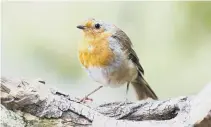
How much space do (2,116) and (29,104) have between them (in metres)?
0.08

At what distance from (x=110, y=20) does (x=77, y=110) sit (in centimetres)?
26

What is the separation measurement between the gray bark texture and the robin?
58 millimetres

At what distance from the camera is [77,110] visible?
3.35ft

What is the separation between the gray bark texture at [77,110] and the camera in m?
0.99

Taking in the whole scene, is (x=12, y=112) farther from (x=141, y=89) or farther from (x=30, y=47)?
(x=141, y=89)

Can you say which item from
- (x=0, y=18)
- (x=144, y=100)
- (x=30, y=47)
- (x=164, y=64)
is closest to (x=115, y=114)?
(x=144, y=100)

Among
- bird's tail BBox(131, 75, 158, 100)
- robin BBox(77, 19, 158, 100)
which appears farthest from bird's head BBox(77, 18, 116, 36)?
bird's tail BBox(131, 75, 158, 100)

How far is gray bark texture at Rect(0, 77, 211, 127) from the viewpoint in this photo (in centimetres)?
99

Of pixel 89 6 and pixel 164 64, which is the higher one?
pixel 89 6

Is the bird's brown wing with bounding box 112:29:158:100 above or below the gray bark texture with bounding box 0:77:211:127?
above

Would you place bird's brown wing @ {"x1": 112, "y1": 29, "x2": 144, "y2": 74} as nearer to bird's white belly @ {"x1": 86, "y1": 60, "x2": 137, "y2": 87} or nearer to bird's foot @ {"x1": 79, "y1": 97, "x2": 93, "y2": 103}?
bird's white belly @ {"x1": 86, "y1": 60, "x2": 137, "y2": 87}

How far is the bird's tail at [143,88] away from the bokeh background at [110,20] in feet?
0.06

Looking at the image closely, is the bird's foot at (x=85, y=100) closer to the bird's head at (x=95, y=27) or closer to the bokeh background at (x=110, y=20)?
the bokeh background at (x=110, y=20)

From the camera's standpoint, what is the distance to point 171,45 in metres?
1.05
